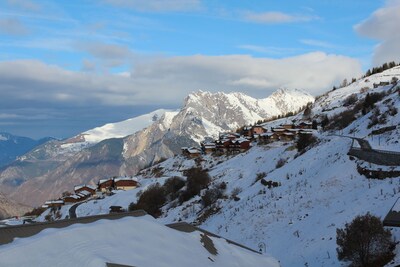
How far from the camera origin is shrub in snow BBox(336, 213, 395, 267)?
25.1 metres

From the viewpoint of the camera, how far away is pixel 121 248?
20.1 m

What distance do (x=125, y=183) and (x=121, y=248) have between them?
115m

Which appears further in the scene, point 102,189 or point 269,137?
point 102,189

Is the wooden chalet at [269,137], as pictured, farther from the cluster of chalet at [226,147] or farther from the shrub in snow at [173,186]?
the shrub in snow at [173,186]

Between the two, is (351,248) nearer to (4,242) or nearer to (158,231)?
(158,231)

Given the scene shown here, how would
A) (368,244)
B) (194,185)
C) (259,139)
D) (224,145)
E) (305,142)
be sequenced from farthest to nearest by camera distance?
(224,145)
(259,139)
(305,142)
(194,185)
(368,244)

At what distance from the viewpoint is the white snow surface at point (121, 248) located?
1733cm

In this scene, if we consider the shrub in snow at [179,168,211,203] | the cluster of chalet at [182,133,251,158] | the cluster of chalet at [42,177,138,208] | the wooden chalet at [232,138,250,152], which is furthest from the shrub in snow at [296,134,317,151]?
the cluster of chalet at [42,177,138,208]

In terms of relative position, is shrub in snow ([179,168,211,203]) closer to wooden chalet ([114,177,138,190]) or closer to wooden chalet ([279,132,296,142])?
wooden chalet ([279,132,296,142])

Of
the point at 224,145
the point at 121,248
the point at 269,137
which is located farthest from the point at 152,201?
the point at 224,145

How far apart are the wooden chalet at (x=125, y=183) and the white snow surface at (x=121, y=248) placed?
106226mm

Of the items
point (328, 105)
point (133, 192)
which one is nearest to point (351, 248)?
point (133, 192)

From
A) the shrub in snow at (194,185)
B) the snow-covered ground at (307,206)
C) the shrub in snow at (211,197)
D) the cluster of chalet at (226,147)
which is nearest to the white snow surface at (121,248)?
the snow-covered ground at (307,206)

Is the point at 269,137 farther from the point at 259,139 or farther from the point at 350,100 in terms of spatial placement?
the point at 350,100
